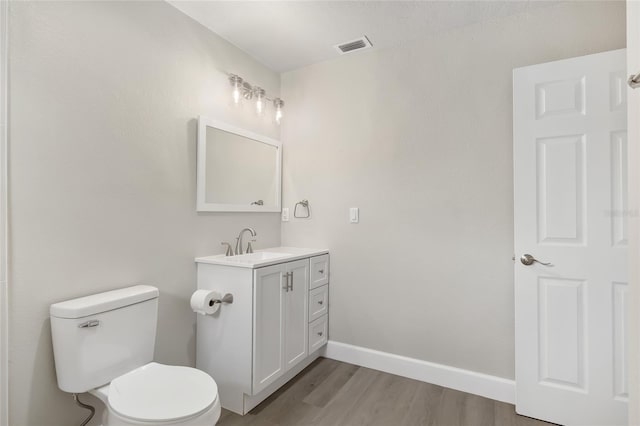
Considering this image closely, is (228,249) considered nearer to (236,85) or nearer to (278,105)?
(236,85)

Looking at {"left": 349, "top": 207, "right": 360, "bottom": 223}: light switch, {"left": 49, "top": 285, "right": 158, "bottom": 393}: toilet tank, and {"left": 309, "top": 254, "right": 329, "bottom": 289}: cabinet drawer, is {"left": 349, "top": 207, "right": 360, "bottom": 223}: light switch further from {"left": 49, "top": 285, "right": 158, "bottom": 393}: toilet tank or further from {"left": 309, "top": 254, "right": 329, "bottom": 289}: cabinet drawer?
{"left": 49, "top": 285, "right": 158, "bottom": 393}: toilet tank

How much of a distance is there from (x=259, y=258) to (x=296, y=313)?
1.53 feet

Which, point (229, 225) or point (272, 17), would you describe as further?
point (229, 225)

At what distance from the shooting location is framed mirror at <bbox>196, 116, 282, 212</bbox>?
2145 mm

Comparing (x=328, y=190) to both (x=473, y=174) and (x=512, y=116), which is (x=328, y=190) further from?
(x=512, y=116)

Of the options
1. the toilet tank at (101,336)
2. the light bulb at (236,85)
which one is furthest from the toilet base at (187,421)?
the light bulb at (236,85)

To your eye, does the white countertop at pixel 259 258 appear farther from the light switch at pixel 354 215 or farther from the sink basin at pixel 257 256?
the light switch at pixel 354 215

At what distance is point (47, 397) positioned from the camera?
4.66ft

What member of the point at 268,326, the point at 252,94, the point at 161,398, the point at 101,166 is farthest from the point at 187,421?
the point at 252,94

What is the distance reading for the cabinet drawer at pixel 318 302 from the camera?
2422mm

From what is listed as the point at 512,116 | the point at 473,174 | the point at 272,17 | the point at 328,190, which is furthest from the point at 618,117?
the point at 272,17

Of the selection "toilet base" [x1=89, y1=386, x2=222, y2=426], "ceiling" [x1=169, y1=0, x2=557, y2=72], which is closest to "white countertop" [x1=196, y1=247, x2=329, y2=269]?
"toilet base" [x1=89, y1=386, x2=222, y2=426]

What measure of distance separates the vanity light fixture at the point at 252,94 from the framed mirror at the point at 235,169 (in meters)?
0.23

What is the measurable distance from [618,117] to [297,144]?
2.08 meters
